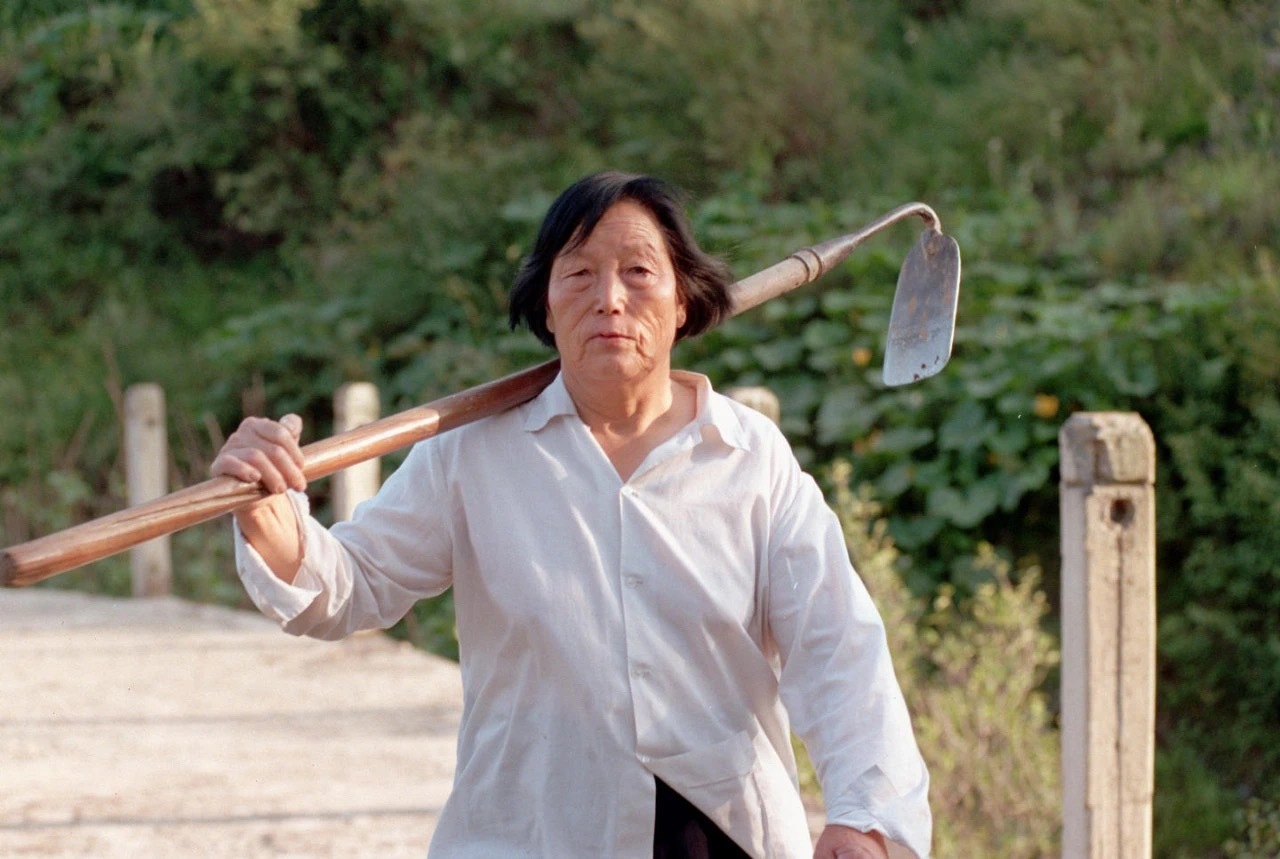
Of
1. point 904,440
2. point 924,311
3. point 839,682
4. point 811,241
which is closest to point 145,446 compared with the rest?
point 811,241

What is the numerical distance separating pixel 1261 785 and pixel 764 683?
387 centimetres

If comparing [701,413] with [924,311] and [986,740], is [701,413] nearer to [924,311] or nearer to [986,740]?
[924,311]

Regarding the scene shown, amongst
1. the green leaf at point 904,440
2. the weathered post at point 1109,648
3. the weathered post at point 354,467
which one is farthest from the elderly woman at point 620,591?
the weathered post at point 354,467

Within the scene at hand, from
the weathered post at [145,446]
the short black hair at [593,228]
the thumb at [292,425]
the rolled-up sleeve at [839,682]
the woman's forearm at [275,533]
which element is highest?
the weathered post at [145,446]

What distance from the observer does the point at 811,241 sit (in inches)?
305

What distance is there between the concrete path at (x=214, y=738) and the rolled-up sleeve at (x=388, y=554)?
2.03 meters

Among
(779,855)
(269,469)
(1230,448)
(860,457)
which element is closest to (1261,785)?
(1230,448)

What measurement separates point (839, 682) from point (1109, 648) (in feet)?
4.80

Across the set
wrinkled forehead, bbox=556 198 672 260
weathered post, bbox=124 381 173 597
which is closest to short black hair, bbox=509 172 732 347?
wrinkled forehead, bbox=556 198 672 260

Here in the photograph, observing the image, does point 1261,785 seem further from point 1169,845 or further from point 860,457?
point 860,457

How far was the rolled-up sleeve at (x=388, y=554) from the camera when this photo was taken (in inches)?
86.0

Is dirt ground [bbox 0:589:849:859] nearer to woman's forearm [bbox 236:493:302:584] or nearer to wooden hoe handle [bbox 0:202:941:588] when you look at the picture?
wooden hoe handle [bbox 0:202:941:588]

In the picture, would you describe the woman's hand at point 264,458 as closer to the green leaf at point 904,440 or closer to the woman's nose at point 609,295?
the woman's nose at point 609,295

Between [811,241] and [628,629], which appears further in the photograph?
[811,241]
